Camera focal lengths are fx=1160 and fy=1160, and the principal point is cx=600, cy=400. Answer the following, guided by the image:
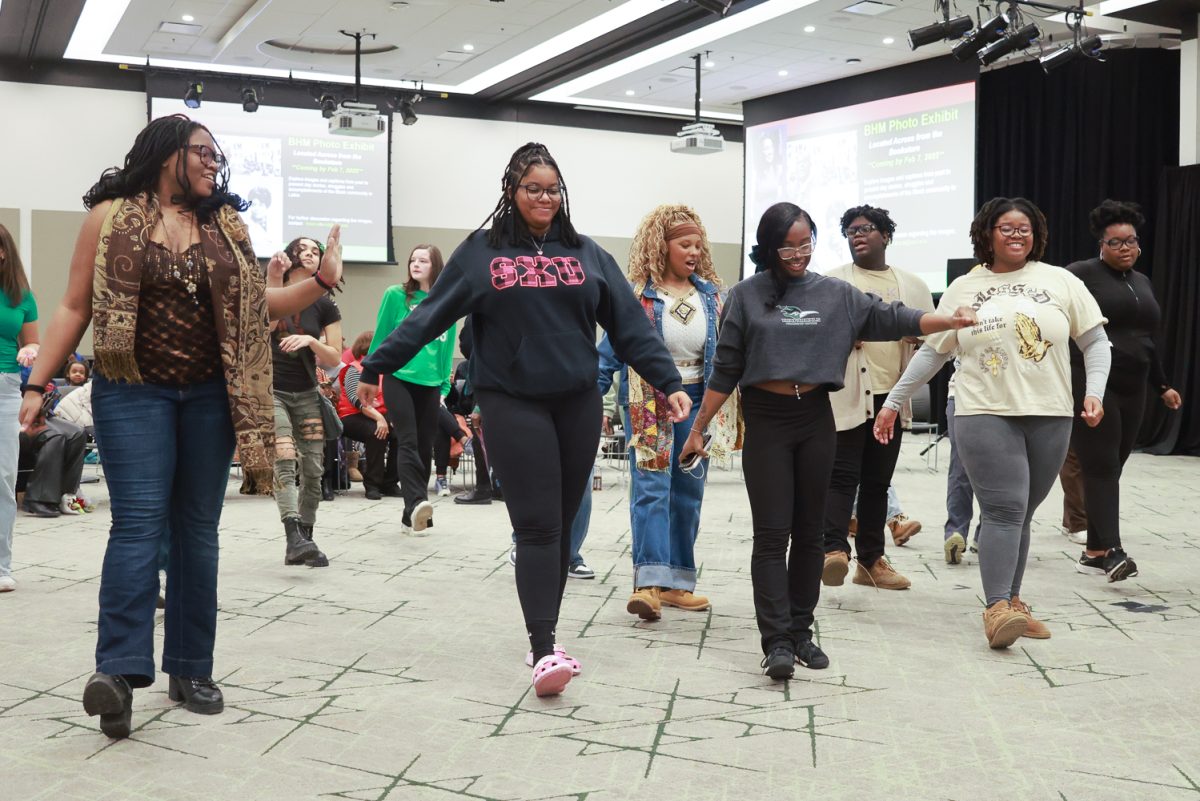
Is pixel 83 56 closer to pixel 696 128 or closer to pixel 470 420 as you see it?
pixel 696 128

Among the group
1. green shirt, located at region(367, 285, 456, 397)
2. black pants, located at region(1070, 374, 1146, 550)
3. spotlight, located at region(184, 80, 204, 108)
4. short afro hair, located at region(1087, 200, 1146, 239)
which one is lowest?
black pants, located at region(1070, 374, 1146, 550)

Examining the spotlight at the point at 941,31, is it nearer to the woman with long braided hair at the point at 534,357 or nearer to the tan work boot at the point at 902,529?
the tan work boot at the point at 902,529

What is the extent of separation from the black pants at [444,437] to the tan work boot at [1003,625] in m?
4.70

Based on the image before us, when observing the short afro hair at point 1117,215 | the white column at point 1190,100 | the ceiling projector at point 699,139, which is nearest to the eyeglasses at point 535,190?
the short afro hair at point 1117,215

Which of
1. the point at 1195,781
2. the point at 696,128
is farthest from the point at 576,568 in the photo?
the point at 696,128

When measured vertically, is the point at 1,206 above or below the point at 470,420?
above

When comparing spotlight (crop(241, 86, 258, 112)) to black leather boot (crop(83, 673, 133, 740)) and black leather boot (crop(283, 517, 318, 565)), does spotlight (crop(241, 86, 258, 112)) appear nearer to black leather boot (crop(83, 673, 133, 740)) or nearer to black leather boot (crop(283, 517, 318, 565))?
black leather boot (crop(283, 517, 318, 565))

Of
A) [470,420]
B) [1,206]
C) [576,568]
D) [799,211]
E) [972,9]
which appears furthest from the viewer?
[1,206]

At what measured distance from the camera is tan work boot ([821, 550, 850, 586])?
4363 mm

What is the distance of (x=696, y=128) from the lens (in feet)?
45.4

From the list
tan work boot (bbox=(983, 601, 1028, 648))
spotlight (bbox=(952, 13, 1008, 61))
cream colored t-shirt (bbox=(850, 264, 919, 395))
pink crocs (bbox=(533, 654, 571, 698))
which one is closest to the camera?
pink crocs (bbox=(533, 654, 571, 698))

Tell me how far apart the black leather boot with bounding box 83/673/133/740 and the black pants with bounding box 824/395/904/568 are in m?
Answer: 2.60

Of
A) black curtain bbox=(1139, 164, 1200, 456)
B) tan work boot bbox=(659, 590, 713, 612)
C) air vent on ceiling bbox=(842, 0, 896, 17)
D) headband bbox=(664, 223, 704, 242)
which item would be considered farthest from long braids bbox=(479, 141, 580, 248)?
black curtain bbox=(1139, 164, 1200, 456)

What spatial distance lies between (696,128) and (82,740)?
12.1 m
